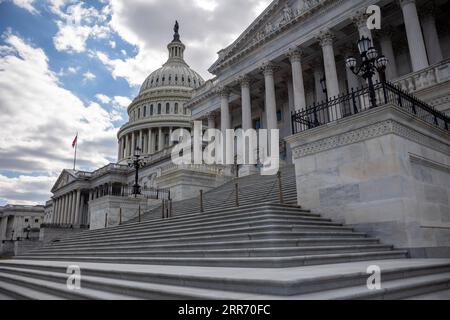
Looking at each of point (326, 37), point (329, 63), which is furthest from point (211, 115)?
point (329, 63)

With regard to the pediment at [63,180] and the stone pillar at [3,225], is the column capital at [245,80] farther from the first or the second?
the stone pillar at [3,225]

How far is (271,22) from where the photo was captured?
108 feet

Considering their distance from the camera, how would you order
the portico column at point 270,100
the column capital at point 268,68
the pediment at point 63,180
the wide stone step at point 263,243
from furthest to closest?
the pediment at point 63,180 < the column capital at point 268,68 < the portico column at point 270,100 < the wide stone step at point 263,243

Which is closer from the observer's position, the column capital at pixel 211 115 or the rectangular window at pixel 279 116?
the rectangular window at pixel 279 116

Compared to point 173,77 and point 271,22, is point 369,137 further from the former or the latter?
point 173,77

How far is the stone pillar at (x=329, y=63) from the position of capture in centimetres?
2562

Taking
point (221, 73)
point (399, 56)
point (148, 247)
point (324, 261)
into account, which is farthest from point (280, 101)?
point (324, 261)

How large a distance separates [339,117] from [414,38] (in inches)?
258

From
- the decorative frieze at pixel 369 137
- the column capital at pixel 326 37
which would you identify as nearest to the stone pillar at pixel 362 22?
the column capital at pixel 326 37

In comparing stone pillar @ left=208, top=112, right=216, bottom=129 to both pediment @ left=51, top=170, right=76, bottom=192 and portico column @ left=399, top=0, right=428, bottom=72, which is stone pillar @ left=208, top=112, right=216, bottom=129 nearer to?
portico column @ left=399, top=0, right=428, bottom=72

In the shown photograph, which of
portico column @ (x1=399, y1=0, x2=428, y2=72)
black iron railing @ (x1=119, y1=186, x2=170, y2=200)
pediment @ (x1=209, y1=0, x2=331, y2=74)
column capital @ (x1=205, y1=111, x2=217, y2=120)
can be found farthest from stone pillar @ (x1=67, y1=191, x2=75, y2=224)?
portico column @ (x1=399, y1=0, x2=428, y2=72)

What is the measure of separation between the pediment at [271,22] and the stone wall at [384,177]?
19.8 metres
